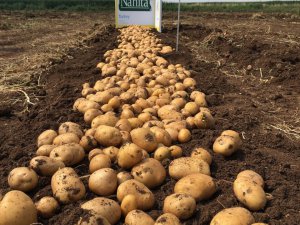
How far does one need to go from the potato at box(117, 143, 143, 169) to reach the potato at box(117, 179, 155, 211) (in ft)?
0.90

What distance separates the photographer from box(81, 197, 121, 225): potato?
2062 mm

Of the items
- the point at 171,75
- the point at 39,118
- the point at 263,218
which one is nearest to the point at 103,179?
the point at 263,218

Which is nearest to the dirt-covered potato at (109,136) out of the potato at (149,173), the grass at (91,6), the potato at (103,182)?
the potato at (149,173)

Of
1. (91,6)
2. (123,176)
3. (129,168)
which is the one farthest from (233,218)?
(91,6)

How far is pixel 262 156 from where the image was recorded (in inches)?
122

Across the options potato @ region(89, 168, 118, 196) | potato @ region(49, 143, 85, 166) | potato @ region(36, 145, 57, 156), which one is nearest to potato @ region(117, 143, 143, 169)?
potato @ region(89, 168, 118, 196)

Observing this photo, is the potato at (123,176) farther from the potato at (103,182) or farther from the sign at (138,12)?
the sign at (138,12)

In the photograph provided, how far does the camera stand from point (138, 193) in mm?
2271

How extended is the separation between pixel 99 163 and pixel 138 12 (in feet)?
31.4

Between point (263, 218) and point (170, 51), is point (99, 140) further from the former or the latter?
point (170, 51)

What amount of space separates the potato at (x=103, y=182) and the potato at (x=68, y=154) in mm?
330

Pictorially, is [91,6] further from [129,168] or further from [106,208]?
[106,208]

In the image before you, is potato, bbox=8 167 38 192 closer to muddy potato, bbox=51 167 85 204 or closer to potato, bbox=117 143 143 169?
muddy potato, bbox=51 167 85 204

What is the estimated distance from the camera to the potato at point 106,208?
81.2 inches
